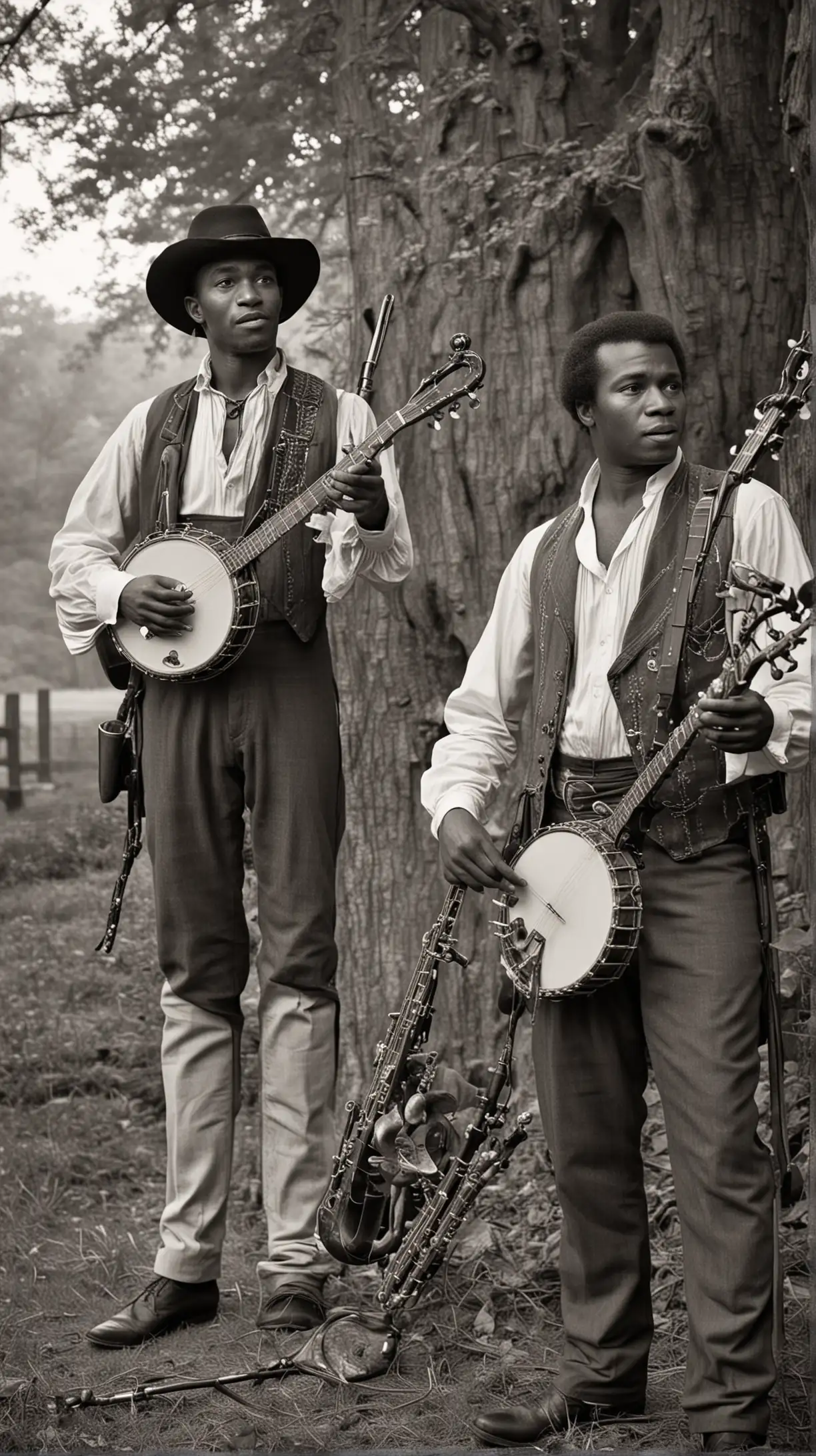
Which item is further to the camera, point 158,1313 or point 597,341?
point 158,1313

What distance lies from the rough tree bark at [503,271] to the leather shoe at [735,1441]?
2.19m

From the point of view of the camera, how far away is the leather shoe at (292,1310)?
3684 mm

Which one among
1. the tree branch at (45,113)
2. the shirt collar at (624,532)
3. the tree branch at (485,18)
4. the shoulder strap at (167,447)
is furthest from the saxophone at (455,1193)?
the tree branch at (45,113)

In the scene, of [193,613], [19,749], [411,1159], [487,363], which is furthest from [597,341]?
[19,749]

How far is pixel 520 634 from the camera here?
135 inches

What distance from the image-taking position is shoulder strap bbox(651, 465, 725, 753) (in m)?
2.97

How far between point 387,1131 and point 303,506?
1430mm

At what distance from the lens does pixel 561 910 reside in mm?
3125

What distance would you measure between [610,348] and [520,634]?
25.1 inches

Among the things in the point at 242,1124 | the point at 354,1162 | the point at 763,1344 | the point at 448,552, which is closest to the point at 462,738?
the point at 354,1162

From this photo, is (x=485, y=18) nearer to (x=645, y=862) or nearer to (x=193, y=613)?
(x=193, y=613)

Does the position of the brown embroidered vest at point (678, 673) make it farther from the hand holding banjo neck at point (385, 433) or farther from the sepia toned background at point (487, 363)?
the sepia toned background at point (487, 363)

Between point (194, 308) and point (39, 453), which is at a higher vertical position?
point (39, 453)

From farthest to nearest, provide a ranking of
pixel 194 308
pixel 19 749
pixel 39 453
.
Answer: pixel 19 749 < pixel 39 453 < pixel 194 308
